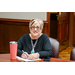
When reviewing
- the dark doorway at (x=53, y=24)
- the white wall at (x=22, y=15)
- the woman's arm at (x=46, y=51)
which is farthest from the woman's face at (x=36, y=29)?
the dark doorway at (x=53, y=24)

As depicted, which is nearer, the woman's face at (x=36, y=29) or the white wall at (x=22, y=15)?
the woman's face at (x=36, y=29)

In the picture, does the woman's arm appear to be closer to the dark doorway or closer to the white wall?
the white wall

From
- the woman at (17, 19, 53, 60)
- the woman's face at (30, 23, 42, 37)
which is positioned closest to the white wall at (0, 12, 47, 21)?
the woman at (17, 19, 53, 60)

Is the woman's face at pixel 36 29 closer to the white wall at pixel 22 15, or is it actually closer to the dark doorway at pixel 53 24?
the white wall at pixel 22 15

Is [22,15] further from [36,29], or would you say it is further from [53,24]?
[53,24]

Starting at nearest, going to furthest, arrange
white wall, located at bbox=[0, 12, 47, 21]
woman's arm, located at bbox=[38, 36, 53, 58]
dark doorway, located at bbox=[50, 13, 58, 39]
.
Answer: woman's arm, located at bbox=[38, 36, 53, 58]
white wall, located at bbox=[0, 12, 47, 21]
dark doorway, located at bbox=[50, 13, 58, 39]

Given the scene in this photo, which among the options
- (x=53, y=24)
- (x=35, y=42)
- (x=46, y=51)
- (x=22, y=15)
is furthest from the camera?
(x=53, y=24)

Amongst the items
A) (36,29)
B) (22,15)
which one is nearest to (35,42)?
(36,29)

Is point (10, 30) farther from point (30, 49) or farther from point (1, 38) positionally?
point (30, 49)

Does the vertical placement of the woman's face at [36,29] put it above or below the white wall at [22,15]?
below

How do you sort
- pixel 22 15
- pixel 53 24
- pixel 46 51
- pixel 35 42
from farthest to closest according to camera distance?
pixel 53 24 < pixel 22 15 < pixel 35 42 < pixel 46 51

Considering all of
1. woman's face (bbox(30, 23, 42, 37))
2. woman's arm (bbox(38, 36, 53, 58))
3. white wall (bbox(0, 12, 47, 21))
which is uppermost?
white wall (bbox(0, 12, 47, 21))
